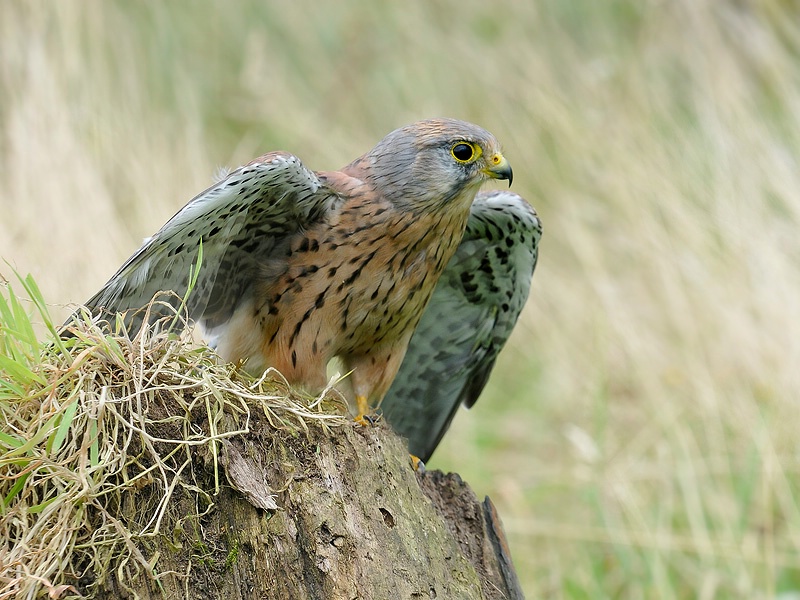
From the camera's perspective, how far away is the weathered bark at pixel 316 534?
75.6 inches

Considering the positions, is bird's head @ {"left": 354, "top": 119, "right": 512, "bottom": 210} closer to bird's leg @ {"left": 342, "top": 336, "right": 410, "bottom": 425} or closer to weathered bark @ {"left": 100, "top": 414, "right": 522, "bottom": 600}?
bird's leg @ {"left": 342, "top": 336, "right": 410, "bottom": 425}

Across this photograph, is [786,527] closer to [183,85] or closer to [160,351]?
[160,351]

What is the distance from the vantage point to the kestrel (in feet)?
9.96

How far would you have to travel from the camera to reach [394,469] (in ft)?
7.24

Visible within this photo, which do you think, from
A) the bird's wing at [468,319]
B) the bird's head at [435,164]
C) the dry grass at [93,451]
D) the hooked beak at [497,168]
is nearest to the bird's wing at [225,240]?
the bird's head at [435,164]

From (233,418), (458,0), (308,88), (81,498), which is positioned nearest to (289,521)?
(233,418)

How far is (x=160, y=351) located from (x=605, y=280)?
12.8 feet

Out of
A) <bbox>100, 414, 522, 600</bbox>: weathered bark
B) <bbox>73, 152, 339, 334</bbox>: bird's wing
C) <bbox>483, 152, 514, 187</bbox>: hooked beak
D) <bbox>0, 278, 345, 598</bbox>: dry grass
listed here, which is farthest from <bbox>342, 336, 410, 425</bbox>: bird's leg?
<bbox>0, 278, 345, 598</bbox>: dry grass

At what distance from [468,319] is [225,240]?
3.99ft

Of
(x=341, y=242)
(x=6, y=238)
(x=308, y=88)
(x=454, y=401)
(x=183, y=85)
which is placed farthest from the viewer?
(x=308, y=88)

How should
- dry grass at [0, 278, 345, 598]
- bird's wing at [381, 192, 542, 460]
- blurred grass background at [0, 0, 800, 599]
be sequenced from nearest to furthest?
dry grass at [0, 278, 345, 598], bird's wing at [381, 192, 542, 460], blurred grass background at [0, 0, 800, 599]

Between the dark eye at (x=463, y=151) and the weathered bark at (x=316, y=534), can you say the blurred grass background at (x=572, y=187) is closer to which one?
the dark eye at (x=463, y=151)

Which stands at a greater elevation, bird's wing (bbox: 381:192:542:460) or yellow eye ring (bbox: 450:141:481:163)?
yellow eye ring (bbox: 450:141:481:163)

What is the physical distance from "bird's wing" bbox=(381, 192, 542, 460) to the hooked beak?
27 cm
